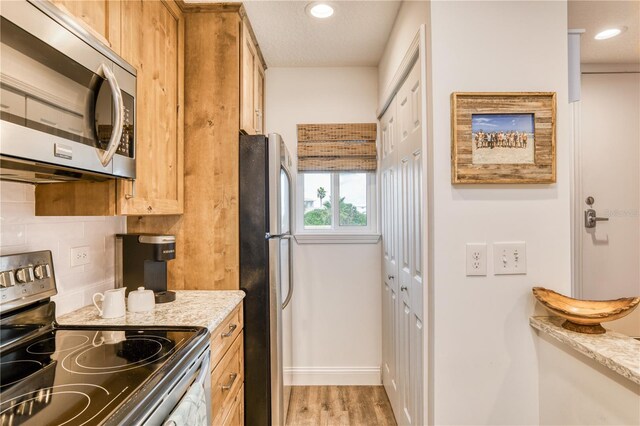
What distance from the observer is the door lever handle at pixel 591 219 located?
2461mm

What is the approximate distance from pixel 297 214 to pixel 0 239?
1989 mm

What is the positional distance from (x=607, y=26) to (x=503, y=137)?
1358mm

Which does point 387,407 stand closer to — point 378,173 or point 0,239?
point 378,173

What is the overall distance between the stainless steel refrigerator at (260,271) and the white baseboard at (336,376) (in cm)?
90

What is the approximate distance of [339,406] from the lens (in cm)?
255

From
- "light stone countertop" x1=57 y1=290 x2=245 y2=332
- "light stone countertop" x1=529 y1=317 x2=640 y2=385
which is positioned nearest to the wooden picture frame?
"light stone countertop" x1=529 y1=317 x2=640 y2=385

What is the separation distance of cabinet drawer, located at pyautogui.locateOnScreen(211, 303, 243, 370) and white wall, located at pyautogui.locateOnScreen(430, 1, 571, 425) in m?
0.91

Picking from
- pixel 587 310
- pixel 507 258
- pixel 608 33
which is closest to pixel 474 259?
pixel 507 258

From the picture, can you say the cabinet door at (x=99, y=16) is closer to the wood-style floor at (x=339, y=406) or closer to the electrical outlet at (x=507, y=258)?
the electrical outlet at (x=507, y=258)

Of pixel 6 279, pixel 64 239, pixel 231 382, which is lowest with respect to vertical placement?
pixel 231 382

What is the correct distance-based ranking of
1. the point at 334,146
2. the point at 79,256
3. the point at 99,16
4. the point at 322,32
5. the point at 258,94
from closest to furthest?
the point at 99,16 < the point at 79,256 < the point at 322,32 < the point at 258,94 < the point at 334,146

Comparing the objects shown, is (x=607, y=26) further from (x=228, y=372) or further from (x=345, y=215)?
(x=228, y=372)

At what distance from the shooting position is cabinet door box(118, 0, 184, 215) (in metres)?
1.43

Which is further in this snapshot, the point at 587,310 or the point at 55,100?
the point at 587,310
